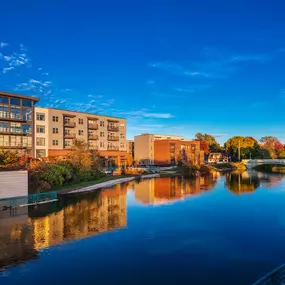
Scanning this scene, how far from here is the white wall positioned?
23.8 meters

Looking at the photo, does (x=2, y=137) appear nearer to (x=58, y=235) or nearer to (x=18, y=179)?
(x=18, y=179)

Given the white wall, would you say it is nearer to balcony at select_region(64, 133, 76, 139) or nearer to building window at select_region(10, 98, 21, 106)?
building window at select_region(10, 98, 21, 106)

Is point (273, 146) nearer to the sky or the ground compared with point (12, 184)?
nearer to the sky

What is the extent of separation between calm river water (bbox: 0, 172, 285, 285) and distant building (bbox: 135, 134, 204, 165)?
5916 cm

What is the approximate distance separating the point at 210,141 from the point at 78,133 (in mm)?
82563

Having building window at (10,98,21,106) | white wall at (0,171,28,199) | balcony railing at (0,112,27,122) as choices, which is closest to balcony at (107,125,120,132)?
balcony railing at (0,112,27,122)

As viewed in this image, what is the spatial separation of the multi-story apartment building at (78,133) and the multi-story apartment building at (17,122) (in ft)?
6.27

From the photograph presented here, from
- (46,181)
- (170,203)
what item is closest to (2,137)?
(46,181)

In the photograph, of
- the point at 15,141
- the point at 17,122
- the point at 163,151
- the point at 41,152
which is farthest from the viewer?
the point at 163,151

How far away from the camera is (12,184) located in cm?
2448

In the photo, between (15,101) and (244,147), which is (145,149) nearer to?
(244,147)

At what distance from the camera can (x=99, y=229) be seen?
17.8 meters

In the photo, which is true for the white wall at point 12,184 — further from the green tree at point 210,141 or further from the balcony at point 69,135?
the green tree at point 210,141

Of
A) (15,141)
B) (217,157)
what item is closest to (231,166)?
(217,157)
